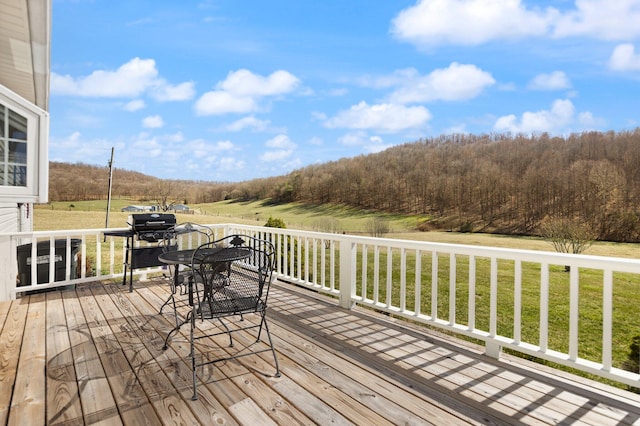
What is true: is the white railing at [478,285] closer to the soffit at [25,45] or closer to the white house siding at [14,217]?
the white house siding at [14,217]

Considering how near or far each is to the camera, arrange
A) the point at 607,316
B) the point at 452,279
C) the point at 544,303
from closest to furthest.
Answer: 1. the point at 607,316
2. the point at 544,303
3. the point at 452,279

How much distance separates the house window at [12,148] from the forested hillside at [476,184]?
4888 mm

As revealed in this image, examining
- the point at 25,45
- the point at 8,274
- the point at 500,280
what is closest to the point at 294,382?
the point at 8,274

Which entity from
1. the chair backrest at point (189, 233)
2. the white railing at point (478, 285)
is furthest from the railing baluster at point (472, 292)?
the chair backrest at point (189, 233)

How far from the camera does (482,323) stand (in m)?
9.05

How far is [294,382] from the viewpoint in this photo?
7.23ft

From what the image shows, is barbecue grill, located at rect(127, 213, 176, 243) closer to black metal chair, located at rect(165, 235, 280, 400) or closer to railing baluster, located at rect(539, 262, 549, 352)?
black metal chair, located at rect(165, 235, 280, 400)

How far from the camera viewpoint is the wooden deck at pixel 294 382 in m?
1.87

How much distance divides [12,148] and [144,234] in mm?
2162

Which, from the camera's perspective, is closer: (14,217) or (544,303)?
(544,303)

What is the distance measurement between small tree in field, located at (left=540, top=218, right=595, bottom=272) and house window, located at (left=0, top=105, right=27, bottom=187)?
11.2 metres

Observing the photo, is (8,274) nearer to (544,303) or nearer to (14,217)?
(14,217)

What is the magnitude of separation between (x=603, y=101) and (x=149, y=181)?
20.2 meters

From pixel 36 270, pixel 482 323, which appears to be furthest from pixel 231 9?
pixel 482 323
